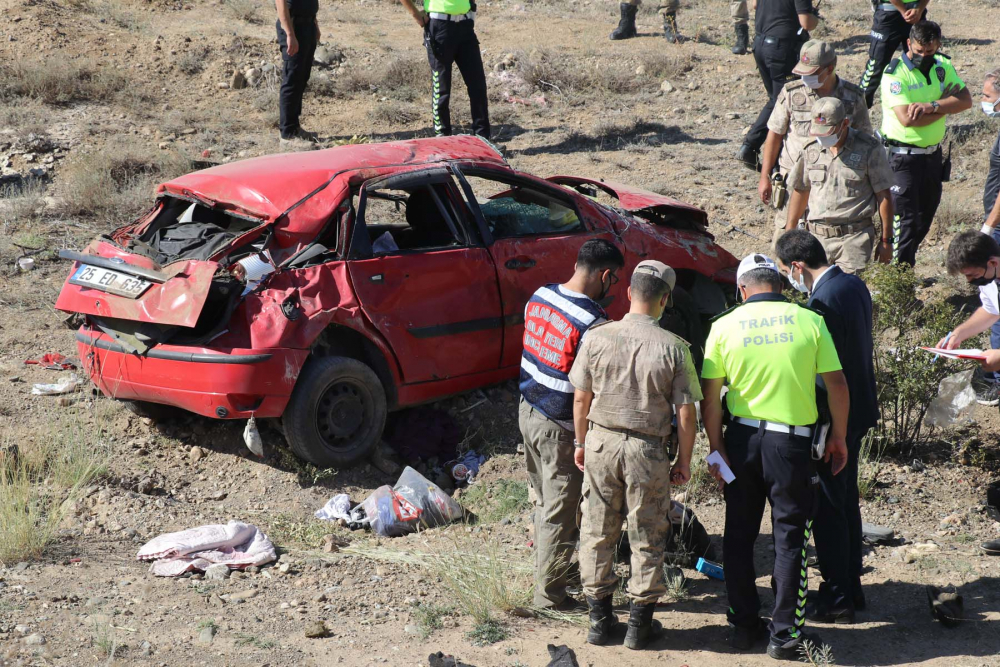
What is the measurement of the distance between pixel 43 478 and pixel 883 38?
9.00 meters

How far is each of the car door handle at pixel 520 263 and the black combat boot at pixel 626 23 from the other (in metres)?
10.4

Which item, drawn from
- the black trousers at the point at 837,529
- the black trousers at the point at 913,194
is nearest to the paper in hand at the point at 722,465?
the black trousers at the point at 837,529

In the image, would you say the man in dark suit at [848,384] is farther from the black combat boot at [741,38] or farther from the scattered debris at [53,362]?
the black combat boot at [741,38]

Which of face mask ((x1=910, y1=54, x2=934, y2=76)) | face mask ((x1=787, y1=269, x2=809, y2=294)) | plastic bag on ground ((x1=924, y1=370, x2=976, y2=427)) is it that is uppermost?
face mask ((x1=910, y1=54, x2=934, y2=76))

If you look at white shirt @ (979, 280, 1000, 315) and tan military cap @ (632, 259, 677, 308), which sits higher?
tan military cap @ (632, 259, 677, 308)

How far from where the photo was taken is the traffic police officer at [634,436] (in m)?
4.12

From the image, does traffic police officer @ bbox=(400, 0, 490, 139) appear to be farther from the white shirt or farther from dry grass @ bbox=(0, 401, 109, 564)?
the white shirt

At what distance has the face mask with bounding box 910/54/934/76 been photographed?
7.60m

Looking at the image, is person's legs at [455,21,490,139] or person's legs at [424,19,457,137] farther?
person's legs at [455,21,490,139]

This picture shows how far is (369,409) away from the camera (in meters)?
6.17

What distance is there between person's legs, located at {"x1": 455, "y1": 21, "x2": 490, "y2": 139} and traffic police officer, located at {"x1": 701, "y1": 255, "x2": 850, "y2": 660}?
7.46 meters

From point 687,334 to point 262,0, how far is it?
1200 centimetres

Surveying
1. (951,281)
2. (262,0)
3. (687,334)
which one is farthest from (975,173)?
(262,0)

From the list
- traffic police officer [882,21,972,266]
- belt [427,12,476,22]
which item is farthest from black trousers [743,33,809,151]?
belt [427,12,476,22]
